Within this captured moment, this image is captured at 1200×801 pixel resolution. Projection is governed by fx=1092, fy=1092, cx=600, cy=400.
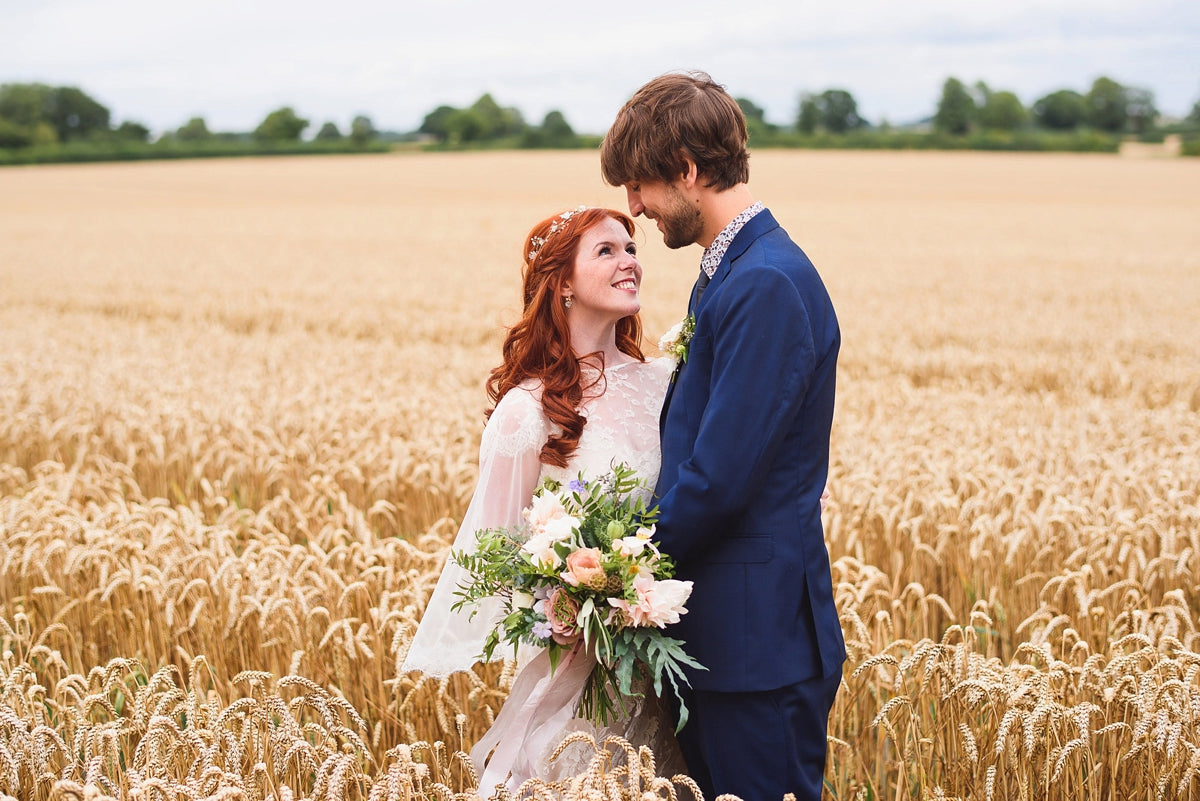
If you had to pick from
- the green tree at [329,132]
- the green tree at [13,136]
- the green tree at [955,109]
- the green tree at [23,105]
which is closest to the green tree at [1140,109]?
the green tree at [955,109]

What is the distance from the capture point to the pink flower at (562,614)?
8.46 ft

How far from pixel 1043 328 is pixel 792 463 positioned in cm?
1291

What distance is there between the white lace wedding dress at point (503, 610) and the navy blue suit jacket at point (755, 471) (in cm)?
27

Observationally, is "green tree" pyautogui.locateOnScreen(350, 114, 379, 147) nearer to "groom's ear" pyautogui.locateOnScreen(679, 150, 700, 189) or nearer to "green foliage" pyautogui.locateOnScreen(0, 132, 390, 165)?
"green foliage" pyautogui.locateOnScreen(0, 132, 390, 165)

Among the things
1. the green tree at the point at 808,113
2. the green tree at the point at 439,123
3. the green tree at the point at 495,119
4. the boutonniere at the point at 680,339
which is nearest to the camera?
the boutonniere at the point at 680,339

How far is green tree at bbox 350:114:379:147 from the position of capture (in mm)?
84425

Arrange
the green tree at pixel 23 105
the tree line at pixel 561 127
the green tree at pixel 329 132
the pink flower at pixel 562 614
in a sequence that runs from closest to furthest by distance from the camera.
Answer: the pink flower at pixel 562 614, the tree line at pixel 561 127, the green tree at pixel 329 132, the green tree at pixel 23 105

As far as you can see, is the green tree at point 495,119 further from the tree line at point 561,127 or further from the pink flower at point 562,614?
the pink flower at point 562,614

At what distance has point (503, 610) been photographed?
304cm

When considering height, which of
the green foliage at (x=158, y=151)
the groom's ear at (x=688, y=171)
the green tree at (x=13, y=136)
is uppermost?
the green tree at (x=13, y=136)

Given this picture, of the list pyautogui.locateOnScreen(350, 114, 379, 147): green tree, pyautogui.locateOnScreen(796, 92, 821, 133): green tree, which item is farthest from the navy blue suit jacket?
pyautogui.locateOnScreen(796, 92, 821, 133): green tree

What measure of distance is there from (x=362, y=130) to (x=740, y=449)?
89.6 meters

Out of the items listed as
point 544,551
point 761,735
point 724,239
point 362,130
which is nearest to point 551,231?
point 724,239

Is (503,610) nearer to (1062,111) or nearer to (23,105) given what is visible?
(1062,111)
